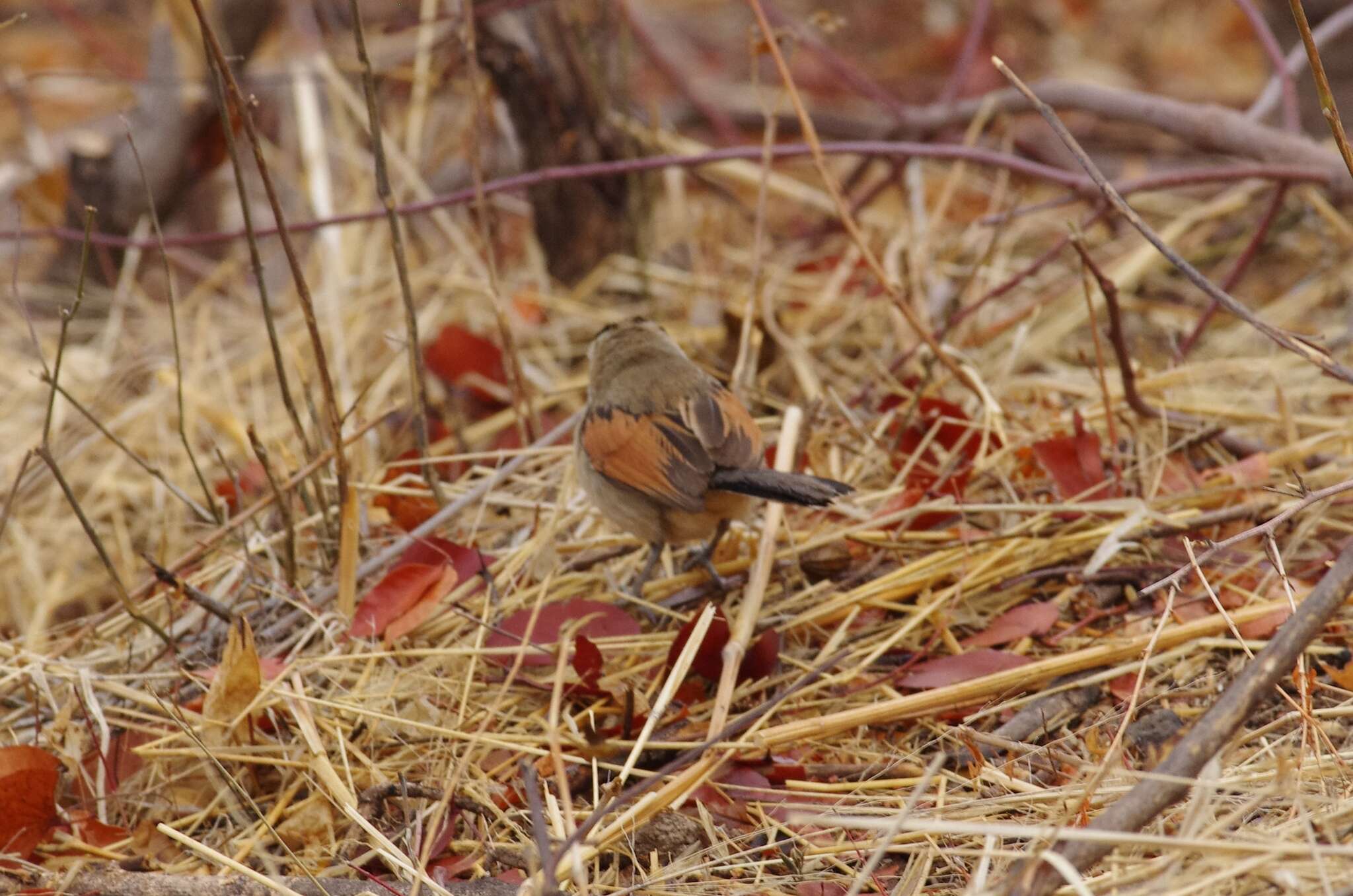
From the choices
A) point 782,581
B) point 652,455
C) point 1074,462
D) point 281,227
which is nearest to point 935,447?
point 1074,462

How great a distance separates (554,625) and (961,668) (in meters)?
0.99

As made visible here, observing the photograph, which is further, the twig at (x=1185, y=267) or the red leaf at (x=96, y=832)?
the red leaf at (x=96, y=832)

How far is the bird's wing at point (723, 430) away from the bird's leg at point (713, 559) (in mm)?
263

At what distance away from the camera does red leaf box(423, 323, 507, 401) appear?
4891mm

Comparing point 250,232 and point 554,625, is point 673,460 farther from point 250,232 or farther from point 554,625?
point 250,232

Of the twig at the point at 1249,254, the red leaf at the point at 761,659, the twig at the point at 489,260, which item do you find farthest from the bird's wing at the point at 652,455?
the twig at the point at 1249,254

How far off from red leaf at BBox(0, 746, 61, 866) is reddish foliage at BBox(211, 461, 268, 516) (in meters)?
1.12

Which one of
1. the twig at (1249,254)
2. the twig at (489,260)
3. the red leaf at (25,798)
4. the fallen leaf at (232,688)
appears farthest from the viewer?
the twig at (1249,254)

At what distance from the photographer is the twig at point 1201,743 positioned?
74.9 inches

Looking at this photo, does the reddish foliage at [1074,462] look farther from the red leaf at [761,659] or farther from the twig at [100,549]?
the twig at [100,549]

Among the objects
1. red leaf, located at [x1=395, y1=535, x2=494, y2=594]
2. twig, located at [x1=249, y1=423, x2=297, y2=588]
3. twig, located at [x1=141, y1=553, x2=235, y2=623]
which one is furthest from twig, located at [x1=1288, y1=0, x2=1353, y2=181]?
twig, located at [x1=141, y1=553, x2=235, y2=623]

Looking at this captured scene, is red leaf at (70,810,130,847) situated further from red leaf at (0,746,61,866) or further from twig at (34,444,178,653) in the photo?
twig at (34,444,178,653)

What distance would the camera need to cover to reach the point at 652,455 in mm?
3389

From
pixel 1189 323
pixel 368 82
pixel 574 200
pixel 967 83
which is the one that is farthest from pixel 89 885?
pixel 967 83
